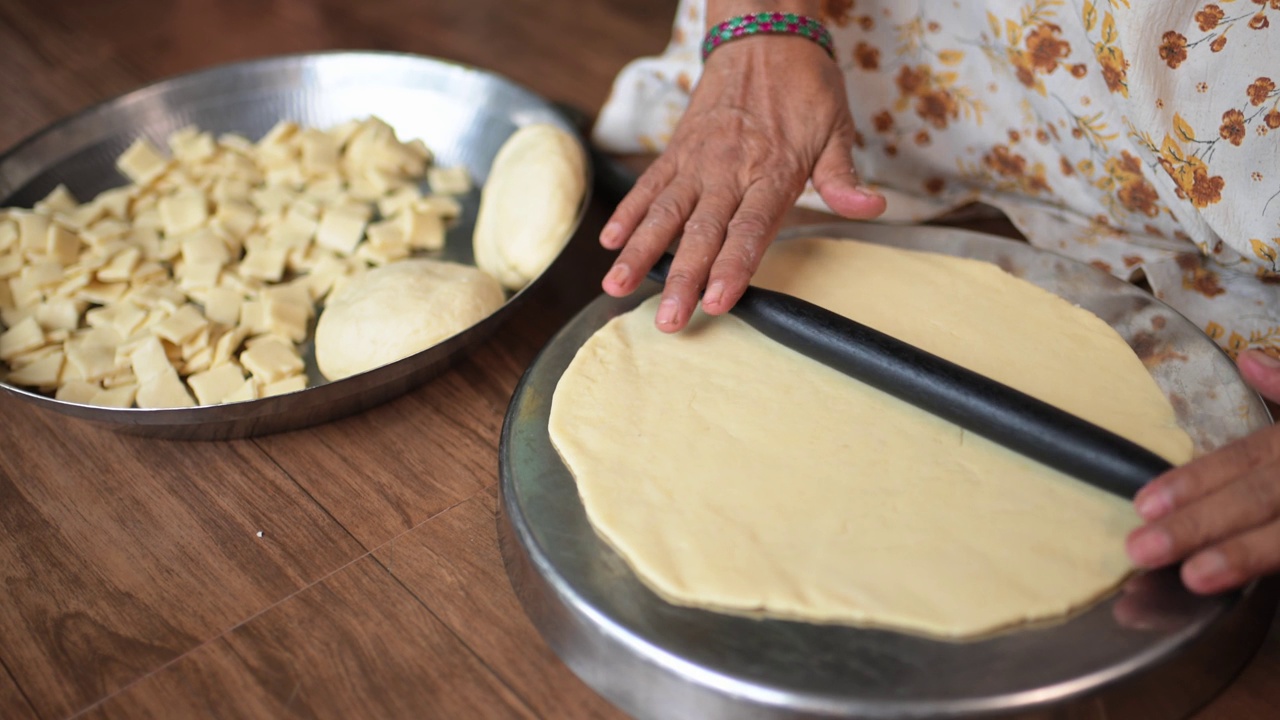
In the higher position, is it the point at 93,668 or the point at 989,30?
the point at 989,30

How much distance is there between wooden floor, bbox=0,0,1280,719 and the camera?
0.77 metres

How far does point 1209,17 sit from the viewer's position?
3.10 ft

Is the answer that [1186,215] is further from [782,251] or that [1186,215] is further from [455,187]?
[455,187]

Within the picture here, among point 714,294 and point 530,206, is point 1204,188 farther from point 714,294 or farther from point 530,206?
point 530,206

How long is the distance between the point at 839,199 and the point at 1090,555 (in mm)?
442

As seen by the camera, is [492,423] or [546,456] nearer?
[546,456]

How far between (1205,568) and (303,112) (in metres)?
1.35

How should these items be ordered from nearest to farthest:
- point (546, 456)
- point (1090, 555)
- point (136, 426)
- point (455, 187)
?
point (1090, 555) < point (546, 456) < point (136, 426) < point (455, 187)

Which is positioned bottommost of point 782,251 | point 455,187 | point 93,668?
point 93,668

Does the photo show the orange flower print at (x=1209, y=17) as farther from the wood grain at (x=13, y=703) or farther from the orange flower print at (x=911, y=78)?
the wood grain at (x=13, y=703)

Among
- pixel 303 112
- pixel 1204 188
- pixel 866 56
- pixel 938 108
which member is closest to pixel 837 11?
pixel 866 56

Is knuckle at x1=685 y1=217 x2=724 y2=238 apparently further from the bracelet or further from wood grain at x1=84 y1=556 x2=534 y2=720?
wood grain at x1=84 y1=556 x2=534 y2=720

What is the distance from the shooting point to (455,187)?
1350 mm

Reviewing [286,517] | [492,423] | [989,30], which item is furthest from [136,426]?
[989,30]
